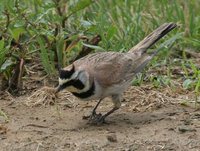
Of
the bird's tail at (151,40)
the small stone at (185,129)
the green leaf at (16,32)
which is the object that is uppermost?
the green leaf at (16,32)

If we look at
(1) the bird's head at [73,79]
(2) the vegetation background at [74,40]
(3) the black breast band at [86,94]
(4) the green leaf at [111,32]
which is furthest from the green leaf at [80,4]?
(3) the black breast band at [86,94]

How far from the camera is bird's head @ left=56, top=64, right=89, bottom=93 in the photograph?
622 cm

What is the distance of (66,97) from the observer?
730 cm

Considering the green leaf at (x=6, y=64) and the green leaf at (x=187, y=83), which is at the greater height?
the green leaf at (x=6, y=64)

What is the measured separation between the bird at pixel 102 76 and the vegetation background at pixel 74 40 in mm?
512

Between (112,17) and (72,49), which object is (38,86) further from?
(112,17)

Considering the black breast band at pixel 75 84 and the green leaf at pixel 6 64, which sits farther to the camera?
the green leaf at pixel 6 64

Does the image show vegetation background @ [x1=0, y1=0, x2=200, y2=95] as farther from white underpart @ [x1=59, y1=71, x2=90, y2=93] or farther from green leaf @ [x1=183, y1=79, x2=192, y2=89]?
white underpart @ [x1=59, y1=71, x2=90, y2=93]

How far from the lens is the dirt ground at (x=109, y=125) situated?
19.7 ft

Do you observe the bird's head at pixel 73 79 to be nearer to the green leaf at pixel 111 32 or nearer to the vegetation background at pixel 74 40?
the vegetation background at pixel 74 40

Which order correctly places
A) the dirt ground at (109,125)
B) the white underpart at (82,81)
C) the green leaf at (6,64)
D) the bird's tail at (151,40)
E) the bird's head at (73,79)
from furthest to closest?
the bird's tail at (151,40) < the green leaf at (6,64) < the white underpart at (82,81) < the bird's head at (73,79) < the dirt ground at (109,125)

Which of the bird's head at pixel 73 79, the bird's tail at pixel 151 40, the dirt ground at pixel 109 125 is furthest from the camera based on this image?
the bird's tail at pixel 151 40

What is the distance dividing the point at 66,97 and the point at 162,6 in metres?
2.23

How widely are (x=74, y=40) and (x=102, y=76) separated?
3.59 ft
